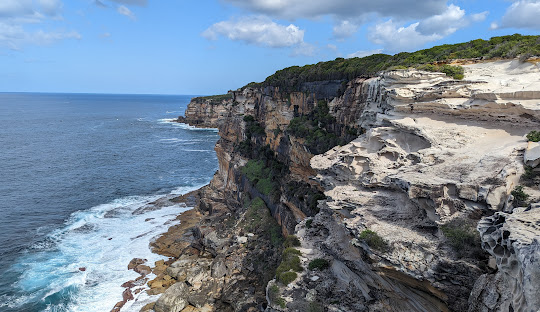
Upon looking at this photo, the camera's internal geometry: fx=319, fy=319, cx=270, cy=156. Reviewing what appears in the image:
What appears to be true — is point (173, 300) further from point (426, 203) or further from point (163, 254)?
point (426, 203)

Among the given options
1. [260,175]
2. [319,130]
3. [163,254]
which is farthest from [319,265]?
[260,175]

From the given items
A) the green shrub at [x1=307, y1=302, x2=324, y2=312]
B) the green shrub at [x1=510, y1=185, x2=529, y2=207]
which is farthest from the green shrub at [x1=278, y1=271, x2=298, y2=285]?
the green shrub at [x1=510, y1=185, x2=529, y2=207]

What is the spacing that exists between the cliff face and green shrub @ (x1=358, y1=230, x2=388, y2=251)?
0.05 metres

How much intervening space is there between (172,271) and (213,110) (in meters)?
121

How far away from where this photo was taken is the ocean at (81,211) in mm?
33844

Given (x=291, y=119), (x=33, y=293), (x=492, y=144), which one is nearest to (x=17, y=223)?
(x=33, y=293)

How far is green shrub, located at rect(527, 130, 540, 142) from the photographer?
1561 centimetres

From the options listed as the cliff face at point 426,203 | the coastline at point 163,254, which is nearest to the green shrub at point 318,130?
the cliff face at point 426,203

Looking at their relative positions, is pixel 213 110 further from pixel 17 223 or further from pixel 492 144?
pixel 492 144

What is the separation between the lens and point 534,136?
51.6 feet

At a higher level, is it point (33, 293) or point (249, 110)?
point (249, 110)

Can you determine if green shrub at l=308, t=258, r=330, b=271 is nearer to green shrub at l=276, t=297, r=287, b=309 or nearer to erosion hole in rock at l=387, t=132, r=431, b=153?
green shrub at l=276, t=297, r=287, b=309

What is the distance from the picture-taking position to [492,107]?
61.6 feet

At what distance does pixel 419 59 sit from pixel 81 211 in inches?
2140
